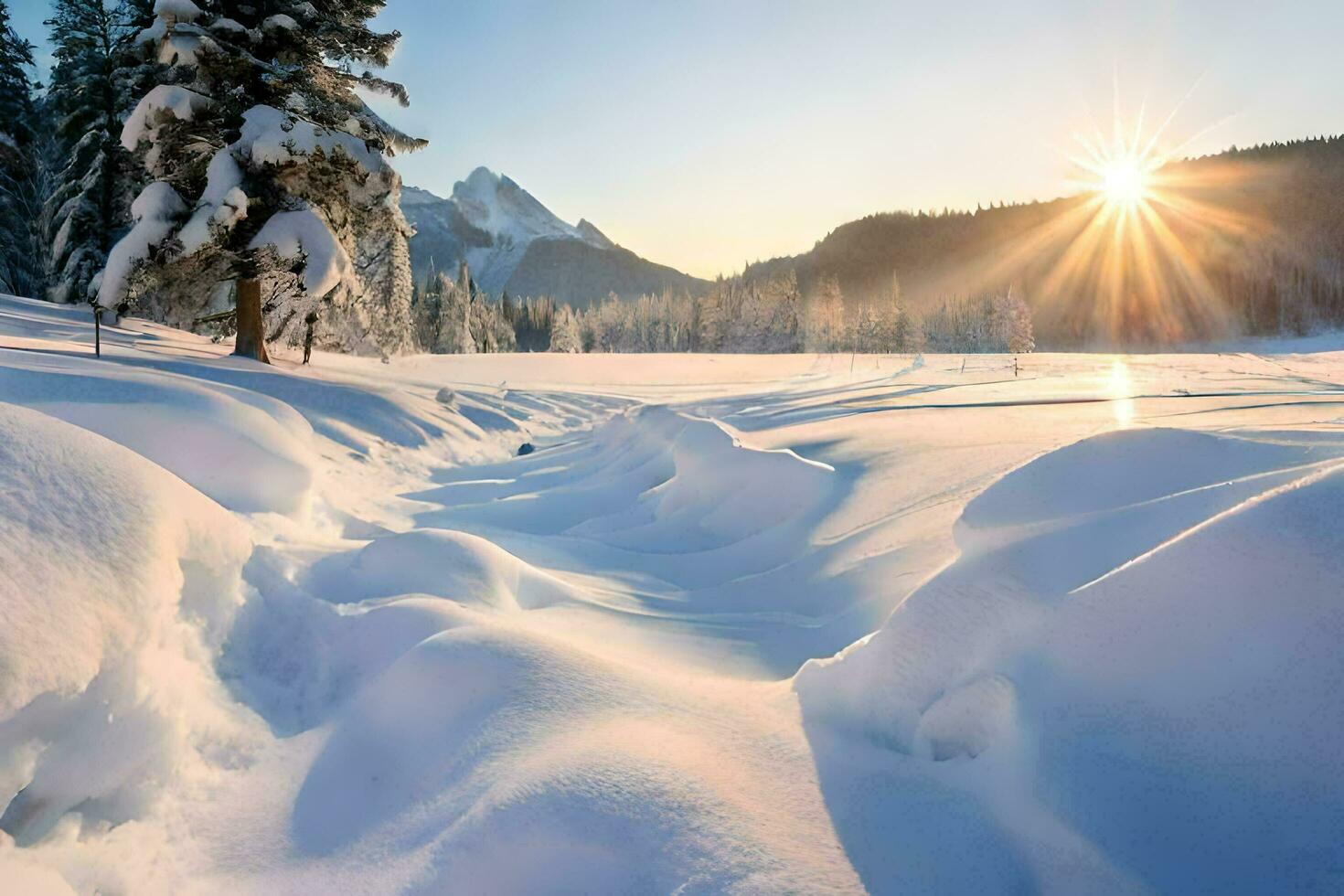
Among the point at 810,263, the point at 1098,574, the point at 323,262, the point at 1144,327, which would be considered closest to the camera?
the point at 1098,574

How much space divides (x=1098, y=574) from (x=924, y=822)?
111 centimetres

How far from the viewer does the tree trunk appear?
38.6 ft

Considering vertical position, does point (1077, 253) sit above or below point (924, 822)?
above

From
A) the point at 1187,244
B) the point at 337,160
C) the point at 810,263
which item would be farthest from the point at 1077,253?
the point at 337,160

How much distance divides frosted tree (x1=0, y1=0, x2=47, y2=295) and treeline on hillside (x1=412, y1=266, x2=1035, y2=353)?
3265 cm

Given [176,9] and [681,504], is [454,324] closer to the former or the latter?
[176,9]

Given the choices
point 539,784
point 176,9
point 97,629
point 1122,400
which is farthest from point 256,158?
point 1122,400

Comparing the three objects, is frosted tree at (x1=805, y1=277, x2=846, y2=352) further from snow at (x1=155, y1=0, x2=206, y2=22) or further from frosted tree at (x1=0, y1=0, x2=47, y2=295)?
snow at (x1=155, y1=0, x2=206, y2=22)

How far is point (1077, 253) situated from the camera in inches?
5719

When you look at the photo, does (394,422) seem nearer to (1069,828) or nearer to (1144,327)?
(1069,828)

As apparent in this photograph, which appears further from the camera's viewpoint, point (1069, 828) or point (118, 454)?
point (118, 454)

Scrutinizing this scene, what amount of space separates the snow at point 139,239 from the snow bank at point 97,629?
9.24 metres

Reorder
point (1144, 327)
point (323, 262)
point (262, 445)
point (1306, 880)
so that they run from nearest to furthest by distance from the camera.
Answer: point (1306, 880)
point (262, 445)
point (323, 262)
point (1144, 327)

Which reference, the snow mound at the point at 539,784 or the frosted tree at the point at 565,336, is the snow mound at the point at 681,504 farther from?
the frosted tree at the point at 565,336
